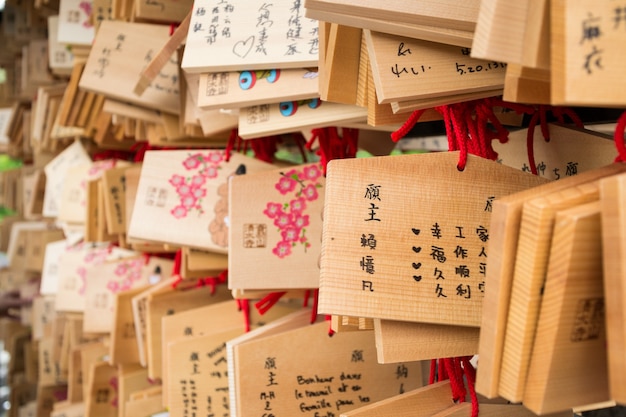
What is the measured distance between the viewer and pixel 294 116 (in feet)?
3.26

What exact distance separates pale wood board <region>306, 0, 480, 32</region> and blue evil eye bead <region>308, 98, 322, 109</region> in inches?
12.9

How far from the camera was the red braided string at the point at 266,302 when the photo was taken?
48.4 inches

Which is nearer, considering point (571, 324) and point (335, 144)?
point (571, 324)

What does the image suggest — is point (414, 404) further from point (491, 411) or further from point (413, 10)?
point (413, 10)

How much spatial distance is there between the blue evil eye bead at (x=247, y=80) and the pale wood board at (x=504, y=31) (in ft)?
1.66

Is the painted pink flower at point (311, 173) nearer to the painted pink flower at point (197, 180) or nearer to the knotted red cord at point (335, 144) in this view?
the knotted red cord at point (335, 144)

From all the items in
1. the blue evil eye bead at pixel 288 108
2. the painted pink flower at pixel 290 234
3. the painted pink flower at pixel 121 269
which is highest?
the blue evil eye bead at pixel 288 108

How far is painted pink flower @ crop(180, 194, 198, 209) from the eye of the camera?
1.31 meters

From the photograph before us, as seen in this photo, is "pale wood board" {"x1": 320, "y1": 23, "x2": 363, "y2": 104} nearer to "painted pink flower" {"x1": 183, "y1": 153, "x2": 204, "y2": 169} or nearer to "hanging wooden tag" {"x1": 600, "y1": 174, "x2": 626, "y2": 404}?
"hanging wooden tag" {"x1": 600, "y1": 174, "x2": 626, "y2": 404}

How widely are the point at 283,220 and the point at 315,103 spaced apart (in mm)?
221

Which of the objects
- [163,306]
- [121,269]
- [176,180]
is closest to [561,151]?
[176,180]

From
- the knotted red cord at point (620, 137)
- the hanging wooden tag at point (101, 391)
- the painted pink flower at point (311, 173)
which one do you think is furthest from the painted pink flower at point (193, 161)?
→ the knotted red cord at point (620, 137)

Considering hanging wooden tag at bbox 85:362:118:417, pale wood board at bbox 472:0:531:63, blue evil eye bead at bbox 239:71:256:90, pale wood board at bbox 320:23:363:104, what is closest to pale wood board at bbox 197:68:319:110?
blue evil eye bead at bbox 239:71:256:90

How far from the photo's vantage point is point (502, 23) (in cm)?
51
